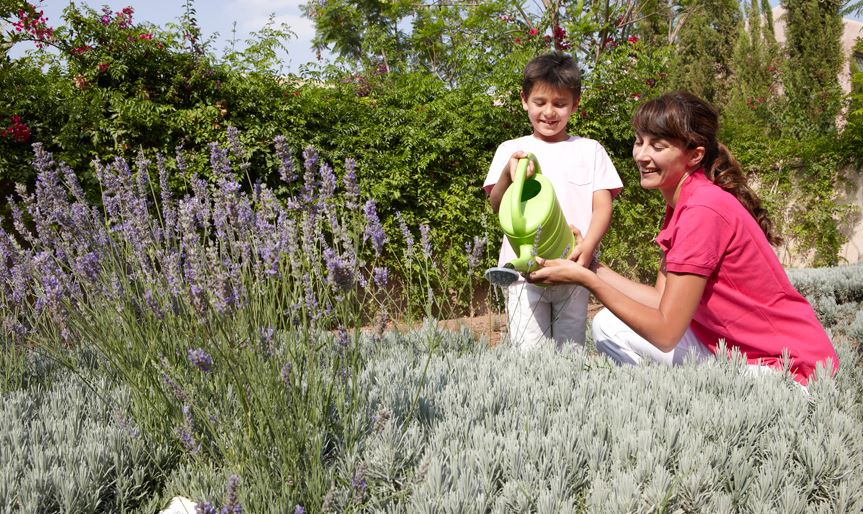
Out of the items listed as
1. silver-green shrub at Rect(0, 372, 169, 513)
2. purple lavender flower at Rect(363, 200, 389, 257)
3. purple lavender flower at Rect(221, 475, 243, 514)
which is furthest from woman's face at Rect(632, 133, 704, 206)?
silver-green shrub at Rect(0, 372, 169, 513)

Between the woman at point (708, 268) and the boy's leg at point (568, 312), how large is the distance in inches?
26.1

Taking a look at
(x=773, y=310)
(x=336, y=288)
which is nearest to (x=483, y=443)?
(x=336, y=288)

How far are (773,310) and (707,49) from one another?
2217 cm

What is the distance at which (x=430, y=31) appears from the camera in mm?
12945

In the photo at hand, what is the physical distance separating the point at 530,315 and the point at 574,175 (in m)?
0.77

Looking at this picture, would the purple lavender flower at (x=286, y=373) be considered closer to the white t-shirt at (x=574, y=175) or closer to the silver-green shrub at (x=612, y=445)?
the silver-green shrub at (x=612, y=445)

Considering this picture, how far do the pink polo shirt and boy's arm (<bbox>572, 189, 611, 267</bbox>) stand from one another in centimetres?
40

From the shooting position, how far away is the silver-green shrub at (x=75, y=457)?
1.64m

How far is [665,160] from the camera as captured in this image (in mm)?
2428

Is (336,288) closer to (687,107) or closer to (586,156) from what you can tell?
(687,107)

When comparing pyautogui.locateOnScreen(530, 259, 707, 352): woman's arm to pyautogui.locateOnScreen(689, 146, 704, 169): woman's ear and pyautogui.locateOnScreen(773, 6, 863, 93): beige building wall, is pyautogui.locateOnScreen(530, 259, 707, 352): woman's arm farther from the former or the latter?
pyautogui.locateOnScreen(773, 6, 863, 93): beige building wall

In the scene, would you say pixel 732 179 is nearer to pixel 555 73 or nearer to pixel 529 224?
pixel 529 224

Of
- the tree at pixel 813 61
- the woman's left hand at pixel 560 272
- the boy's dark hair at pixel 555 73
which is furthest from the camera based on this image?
the tree at pixel 813 61

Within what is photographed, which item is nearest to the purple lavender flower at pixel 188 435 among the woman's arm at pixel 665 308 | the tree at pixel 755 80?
the woman's arm at pixel 665 308
